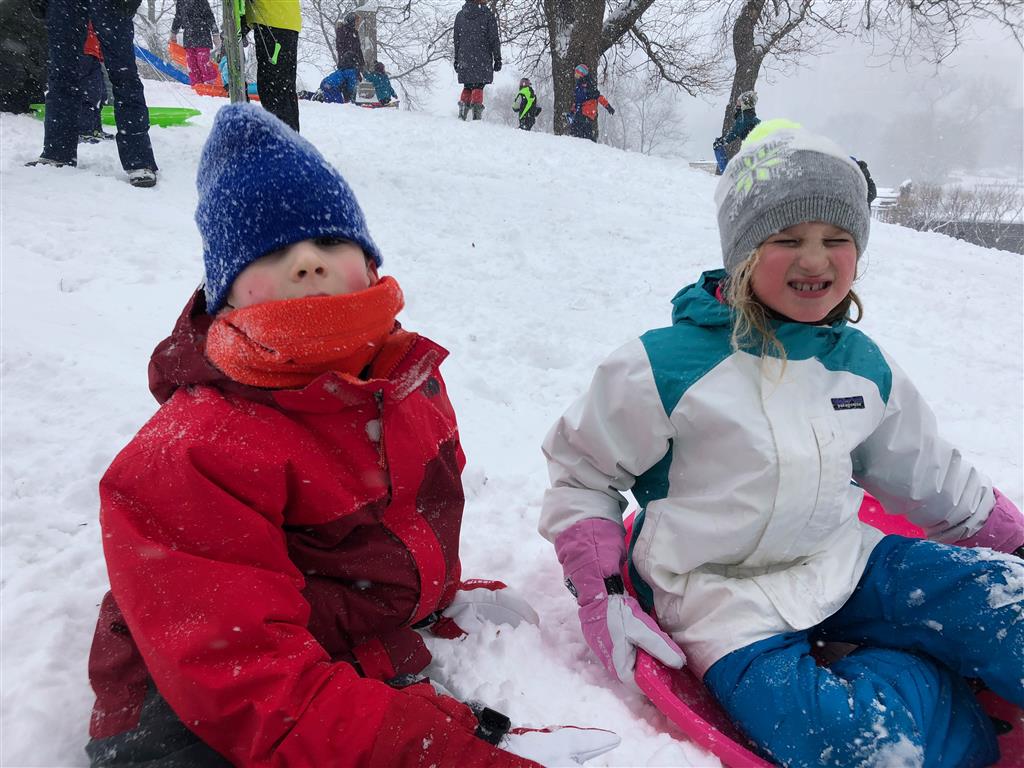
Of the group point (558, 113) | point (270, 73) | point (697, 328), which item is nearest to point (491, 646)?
point (697, 328)

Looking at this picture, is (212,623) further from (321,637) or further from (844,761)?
(844,761)

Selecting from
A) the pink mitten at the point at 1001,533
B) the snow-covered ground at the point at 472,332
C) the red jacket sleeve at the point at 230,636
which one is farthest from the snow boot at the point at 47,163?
the pink mitten at the point at 1001,533

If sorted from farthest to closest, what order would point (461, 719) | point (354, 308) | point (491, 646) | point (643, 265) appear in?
point (643, 265) < point (491, 646) < point (354, 308) < point (461, 719)

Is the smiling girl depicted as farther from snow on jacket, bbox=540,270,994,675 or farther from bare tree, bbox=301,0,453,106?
bare tree, bbox=301,0,453,106

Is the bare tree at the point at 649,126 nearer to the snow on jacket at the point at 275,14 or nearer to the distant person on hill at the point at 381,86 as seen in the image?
the distant person on hill at the point at 381,86

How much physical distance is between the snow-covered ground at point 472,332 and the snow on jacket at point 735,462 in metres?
0.33

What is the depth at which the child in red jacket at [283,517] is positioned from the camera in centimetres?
103

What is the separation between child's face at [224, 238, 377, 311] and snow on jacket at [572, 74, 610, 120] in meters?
12.4

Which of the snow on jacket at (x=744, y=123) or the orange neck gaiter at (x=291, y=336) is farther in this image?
the snow on jacket at (x=744, y=123)

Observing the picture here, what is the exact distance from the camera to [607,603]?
60.2 inches

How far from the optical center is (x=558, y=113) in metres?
12.8

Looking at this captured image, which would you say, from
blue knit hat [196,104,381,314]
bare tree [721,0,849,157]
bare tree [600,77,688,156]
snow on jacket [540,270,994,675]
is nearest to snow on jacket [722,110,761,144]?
bare tree [721,0,849,157]

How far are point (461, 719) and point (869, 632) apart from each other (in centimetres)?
109

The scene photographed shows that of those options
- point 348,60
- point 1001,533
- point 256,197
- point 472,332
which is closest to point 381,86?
point 348,60
